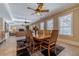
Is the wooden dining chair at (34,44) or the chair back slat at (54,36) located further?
the wooden dining chair at (34,44)

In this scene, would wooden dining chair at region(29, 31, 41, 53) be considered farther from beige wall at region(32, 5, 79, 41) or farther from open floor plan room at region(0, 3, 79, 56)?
beige wall at region(32, 5, 79, 41)

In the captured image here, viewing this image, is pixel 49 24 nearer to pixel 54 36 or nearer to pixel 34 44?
pixel 54 36

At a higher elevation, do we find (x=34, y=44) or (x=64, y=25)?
(x=64, y=25)

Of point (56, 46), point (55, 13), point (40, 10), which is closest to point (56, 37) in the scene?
point (56, 46)

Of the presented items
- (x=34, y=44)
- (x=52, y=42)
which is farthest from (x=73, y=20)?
(x=34, y=44)

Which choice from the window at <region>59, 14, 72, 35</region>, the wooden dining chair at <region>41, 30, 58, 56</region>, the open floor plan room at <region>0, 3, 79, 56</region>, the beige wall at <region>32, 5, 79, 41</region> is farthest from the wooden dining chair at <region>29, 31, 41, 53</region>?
the window at <region>59, 14, 72, 35</region>

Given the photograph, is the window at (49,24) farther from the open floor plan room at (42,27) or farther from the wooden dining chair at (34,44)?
the wooden dining chair at (34,44)

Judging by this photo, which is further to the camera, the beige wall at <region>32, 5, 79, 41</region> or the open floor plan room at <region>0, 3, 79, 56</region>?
the beige wall at <region>32, 5, 79, 41</region>

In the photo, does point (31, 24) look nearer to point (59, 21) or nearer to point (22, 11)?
point (22, 11)

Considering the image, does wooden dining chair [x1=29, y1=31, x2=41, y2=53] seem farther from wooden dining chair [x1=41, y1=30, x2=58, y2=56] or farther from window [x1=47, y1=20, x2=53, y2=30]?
window [x1=47, y1=20, x2=53, y2=30]

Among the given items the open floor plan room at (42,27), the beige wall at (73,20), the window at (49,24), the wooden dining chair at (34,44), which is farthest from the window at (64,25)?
the wooden dining chair at (34,44)

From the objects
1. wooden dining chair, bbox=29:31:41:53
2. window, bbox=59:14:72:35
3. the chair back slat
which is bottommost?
wooden dining chair, bbox=29:31:41:53

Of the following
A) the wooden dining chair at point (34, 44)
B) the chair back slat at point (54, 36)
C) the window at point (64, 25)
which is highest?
the window at point (64, 25)

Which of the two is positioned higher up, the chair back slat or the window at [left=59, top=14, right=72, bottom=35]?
the window at [left=59, top=14, right=72, bottom=35]
